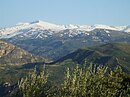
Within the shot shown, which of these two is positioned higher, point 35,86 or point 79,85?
point 79,85

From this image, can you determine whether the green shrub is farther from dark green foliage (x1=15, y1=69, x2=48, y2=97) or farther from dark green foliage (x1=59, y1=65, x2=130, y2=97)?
dark green foliage (x1=59, y1=65, x2=130, y2=97)

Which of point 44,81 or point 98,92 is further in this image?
point 44,81

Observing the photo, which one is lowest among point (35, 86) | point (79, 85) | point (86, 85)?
point (35, 86)

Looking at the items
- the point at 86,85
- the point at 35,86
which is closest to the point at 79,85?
the point at 86,85

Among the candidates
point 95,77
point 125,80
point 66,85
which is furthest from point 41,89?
point 125,80

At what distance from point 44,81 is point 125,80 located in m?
45.3

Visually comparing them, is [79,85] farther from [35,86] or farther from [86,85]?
[35,86]

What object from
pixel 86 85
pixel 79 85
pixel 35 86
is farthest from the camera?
pixel 35 86

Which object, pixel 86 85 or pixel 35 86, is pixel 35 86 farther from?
pixel 86 85

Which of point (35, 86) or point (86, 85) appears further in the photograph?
point (35, 86)

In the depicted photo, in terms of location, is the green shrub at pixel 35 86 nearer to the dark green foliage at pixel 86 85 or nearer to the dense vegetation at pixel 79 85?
the dense vegetation at pixel 79 85

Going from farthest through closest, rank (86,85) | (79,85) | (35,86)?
1. (35,86)
2. (86,85)
3. (79,85)

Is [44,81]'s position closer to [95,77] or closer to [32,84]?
[32,84]

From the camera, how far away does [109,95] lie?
193 ft
